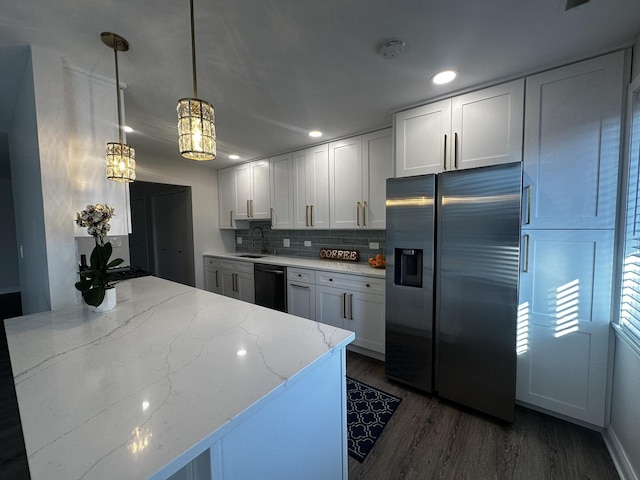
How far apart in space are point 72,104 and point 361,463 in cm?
273

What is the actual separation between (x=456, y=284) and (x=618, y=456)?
1172 millimetres

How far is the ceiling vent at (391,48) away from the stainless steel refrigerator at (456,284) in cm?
85

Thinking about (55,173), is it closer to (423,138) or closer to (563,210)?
(423,138)

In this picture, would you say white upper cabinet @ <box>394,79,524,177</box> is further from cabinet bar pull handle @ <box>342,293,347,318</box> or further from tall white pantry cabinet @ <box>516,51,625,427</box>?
cabinet bar pull handle @ <box>342,293,347,318</box>

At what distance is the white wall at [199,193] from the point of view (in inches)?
149

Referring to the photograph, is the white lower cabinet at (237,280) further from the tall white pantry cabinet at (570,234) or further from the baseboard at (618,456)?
the baseboard at (618,456)

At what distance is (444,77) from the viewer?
5.90 feet

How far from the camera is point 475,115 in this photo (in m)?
1.94

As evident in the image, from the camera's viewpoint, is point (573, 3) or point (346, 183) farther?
point (346, 183)

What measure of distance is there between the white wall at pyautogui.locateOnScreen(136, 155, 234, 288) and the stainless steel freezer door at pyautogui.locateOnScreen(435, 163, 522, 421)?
364 cm

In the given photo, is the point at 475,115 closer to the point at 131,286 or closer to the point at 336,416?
the point at 336,416

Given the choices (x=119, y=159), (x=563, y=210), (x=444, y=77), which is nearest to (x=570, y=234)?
(x=563, y=210)

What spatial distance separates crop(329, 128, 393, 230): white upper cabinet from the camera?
9.17 ft

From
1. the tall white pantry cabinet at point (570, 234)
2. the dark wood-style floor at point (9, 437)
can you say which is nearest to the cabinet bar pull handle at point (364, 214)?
the tall white pantry cabinet at point (570, 234)
